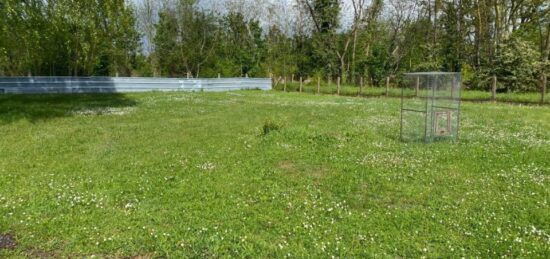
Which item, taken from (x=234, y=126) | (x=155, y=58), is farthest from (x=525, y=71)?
(x=155, y=58)

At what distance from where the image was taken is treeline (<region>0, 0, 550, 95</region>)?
25.7 metres

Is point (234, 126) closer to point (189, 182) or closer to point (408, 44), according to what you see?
point (189, 182)

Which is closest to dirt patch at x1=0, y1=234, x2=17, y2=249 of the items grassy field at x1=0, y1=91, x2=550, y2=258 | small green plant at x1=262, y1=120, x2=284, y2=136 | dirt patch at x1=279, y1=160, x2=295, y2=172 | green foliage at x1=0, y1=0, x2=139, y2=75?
grassy field at x1=0, y1=91, x2=550, y2=258

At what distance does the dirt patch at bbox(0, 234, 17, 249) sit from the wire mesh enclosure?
803 centimetres

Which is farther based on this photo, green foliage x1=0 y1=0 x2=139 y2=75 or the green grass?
the green grass

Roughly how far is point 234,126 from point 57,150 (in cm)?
502

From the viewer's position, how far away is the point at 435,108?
345 inches

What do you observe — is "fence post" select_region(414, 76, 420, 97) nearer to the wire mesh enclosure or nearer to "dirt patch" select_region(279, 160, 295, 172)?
the wire mesh enclosure

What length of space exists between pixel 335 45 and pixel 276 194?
3671cm

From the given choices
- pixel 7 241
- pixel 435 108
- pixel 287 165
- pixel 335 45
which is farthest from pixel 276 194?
pixel 335 45

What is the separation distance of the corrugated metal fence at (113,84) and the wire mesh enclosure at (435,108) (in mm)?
22877

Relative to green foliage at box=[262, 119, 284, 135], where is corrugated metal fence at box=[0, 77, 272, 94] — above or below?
above

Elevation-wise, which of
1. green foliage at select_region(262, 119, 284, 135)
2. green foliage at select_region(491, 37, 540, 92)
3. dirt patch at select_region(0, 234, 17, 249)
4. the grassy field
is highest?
green foliage at select_region(491, 37, 540, 92)

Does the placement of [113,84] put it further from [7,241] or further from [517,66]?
[517,66]
